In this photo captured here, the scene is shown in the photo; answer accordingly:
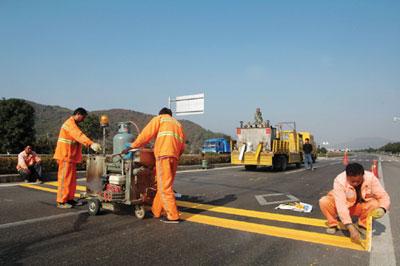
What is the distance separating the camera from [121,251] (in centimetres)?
370

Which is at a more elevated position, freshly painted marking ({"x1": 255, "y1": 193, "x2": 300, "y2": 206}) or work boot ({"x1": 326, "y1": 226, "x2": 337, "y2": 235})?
work boot ({"x1": 326, "y1": 226, "x2": 337, "y2": 235})

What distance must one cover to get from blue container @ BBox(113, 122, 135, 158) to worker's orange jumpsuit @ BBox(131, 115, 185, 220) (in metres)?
1.08

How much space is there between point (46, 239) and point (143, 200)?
1.69 metres

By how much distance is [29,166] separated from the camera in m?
10.4

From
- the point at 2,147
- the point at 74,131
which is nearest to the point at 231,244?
the point at 74,131

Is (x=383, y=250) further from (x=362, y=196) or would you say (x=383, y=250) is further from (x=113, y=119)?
(x=113, y=119)

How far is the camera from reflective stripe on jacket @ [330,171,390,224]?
166 inches

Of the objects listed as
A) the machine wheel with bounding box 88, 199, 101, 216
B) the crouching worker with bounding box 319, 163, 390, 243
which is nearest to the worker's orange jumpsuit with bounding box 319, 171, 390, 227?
the crouching worker with bounding box 319, 163, 390, 243

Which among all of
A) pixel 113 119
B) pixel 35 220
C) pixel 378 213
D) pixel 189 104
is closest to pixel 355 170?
pixel 378 213

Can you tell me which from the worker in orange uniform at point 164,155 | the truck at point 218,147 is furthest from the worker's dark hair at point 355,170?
the truck at point 218,147

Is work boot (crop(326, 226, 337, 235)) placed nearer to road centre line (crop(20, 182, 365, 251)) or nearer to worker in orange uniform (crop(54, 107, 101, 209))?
road centre line (crop(20, 182, 365, 251))

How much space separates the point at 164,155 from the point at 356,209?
9.64ft

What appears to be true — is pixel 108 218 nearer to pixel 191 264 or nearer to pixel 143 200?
pixel 143 200

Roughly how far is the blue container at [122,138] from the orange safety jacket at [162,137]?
1082 mm
